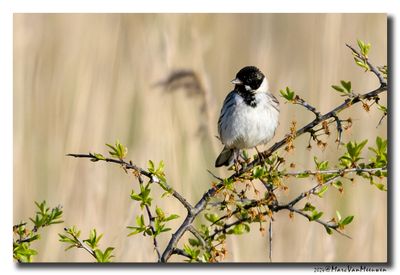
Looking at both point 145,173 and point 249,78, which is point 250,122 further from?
point 145,173

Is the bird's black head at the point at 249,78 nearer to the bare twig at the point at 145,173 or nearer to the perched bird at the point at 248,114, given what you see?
the perched bird at the point at 248,114

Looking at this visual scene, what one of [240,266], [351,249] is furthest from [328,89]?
[240,266]

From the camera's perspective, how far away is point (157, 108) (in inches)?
136

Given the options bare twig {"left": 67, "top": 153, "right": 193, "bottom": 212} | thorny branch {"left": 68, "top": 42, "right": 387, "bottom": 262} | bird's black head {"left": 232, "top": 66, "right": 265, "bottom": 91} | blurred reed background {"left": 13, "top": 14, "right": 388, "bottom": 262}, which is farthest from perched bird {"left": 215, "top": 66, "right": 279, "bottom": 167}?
bare twig {"left": 67, "top": 153, "right": 193, "bottom": 212}

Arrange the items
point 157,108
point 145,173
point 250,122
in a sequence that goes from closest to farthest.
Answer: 1. point 145,173
2. point 250,122
3. point 157,108

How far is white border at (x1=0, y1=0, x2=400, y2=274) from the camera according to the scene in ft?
9.68

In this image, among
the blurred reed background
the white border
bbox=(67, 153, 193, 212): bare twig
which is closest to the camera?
bbox=(67, 153, 193, 212): bare twig

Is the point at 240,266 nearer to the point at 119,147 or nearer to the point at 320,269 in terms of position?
the point at 320,269

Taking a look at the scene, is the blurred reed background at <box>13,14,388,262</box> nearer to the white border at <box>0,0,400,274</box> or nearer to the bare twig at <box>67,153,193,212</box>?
the white border at <box>0,0,400,274</box>

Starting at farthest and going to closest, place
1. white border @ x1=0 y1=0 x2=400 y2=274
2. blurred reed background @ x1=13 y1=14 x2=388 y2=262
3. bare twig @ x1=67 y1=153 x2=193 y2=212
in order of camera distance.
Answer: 1. blurred reed background @ x1=13 y1=14 x2=388 y2=262
2. white border @ x1=0 y1=0 x2=400 y2=274
3. bare twig @ x1=67 y1=153 x2=193 y2=212

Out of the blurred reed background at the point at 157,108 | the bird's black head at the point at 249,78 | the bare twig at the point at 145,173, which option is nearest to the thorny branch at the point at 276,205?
the bare twig at the point at 145,173
